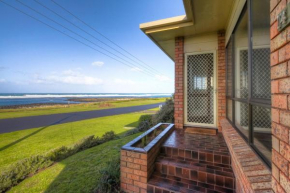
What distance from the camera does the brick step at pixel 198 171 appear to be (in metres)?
2.22

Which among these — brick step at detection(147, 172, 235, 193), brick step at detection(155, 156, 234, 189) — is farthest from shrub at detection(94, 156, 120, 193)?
brick step at detection(155, 156, 234, 189)

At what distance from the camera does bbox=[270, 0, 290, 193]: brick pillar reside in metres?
0.81

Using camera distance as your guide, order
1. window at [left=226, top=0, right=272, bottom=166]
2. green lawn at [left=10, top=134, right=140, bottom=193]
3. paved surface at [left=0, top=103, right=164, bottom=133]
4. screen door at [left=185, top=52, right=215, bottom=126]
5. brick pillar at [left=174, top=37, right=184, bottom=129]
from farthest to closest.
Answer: paved surface at [left=0, top=103, right=164, bottom=133], brick pillar at [left=174, top=37, right=184, bottom=129], screen door at [left=185, top=52, right=215, bottom=126], green lawn at [left=10, top=134, right=140, bottom=193], window at [left=226, top=0, right=272, bottom=166]

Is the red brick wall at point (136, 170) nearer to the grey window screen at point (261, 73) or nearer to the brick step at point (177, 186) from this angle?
the brick step at point (177, 186)

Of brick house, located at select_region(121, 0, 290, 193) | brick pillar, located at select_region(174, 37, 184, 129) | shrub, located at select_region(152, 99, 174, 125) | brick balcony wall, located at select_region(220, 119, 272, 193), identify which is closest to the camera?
brick house, located at select_region(121, 0, 290, 193)

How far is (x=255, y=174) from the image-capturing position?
4.13 ft

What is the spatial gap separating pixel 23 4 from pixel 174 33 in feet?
29.2

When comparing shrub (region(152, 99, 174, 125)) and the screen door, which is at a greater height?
the screen door

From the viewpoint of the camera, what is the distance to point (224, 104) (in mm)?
3781

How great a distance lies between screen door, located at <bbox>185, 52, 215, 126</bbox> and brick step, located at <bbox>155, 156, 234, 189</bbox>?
178 centimetres

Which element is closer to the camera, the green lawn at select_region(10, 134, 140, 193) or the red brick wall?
the red brick wall

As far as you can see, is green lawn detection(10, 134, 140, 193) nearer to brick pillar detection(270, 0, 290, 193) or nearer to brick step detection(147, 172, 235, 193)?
brick step detection(147, 172, 235, 193)

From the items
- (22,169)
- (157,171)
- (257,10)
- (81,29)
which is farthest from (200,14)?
(81,29)

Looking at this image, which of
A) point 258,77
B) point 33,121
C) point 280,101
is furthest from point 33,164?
point 33,121
